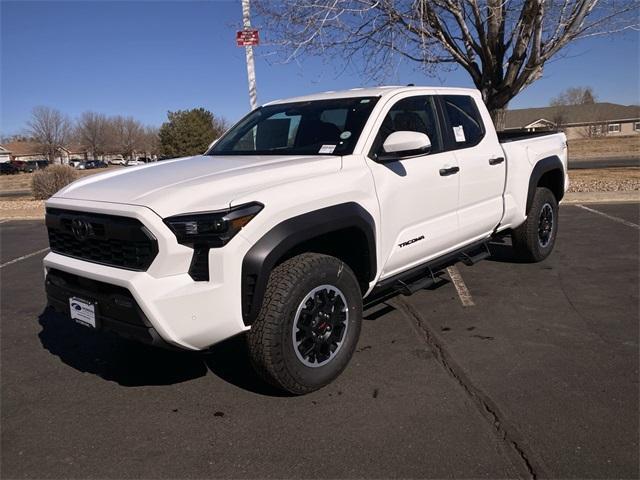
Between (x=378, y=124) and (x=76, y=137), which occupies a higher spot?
(x=76, y=137)

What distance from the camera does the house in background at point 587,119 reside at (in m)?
72.3

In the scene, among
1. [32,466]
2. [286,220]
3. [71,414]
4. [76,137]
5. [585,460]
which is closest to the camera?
[585,460]

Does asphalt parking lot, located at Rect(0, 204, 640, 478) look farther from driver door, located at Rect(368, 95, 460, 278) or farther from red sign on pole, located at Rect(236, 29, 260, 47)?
red sign on pole, located at Rect(236, 29, 260, 47)

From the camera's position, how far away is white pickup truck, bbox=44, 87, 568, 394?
271 centimetres

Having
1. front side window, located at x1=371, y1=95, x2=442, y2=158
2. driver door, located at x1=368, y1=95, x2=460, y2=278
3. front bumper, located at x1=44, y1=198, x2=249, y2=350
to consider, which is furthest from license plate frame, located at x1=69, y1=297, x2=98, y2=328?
front side window, located at x1=371, y1=95, x2=442, y2=158

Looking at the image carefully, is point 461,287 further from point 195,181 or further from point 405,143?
point 195,181

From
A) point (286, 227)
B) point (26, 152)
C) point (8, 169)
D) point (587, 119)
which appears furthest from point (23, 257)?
point (26, 152)

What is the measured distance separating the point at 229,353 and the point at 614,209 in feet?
28.2

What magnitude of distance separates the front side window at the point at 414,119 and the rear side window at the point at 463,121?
22cm

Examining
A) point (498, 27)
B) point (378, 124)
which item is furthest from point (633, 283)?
point (498, 27)

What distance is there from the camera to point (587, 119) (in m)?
74.1

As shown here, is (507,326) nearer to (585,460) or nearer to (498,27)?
(585,460)

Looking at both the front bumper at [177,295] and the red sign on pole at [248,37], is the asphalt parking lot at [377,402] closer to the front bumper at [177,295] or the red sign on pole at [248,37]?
the front bumper at [177,295]

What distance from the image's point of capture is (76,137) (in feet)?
281
